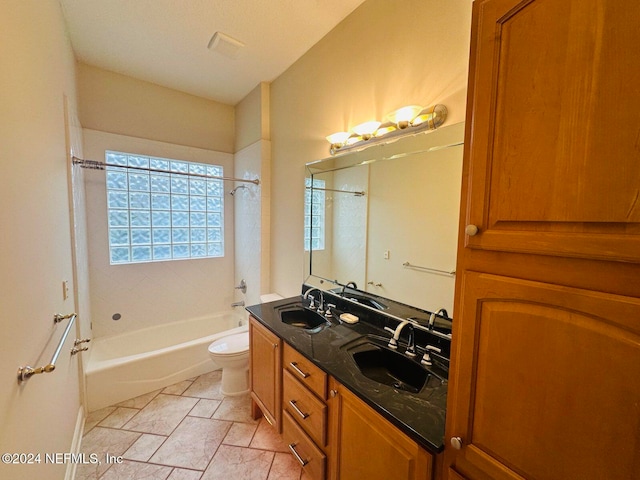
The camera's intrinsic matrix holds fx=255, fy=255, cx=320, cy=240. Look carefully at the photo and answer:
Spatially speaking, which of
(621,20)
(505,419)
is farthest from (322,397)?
(621,20)

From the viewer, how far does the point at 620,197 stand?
49 cm

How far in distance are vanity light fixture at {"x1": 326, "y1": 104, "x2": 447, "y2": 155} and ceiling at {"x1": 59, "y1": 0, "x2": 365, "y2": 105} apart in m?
0.83

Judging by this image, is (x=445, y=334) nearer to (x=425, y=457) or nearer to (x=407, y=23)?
(x=425, y=457)

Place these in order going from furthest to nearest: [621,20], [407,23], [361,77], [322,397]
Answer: [361,77]
[407,23]
[322,397]
[621,20]

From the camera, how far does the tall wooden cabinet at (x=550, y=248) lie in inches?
19.4

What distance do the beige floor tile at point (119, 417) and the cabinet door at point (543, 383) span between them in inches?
92.8

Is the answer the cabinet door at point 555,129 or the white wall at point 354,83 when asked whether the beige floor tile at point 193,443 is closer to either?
the white wall at point 354,83

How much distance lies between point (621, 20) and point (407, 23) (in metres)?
1.23

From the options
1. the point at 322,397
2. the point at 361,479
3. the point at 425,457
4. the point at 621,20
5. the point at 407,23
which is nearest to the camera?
the point at 621,20

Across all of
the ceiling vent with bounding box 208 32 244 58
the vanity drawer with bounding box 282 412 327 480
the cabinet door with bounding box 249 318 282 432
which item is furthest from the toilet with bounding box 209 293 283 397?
the ceiling vent with bounding box 208 32 244 58

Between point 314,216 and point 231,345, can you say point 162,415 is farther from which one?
point 314,216

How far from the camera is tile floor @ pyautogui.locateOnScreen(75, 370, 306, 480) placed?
156 centimetres

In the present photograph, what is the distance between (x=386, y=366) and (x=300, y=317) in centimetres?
80

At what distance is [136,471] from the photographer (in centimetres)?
155
